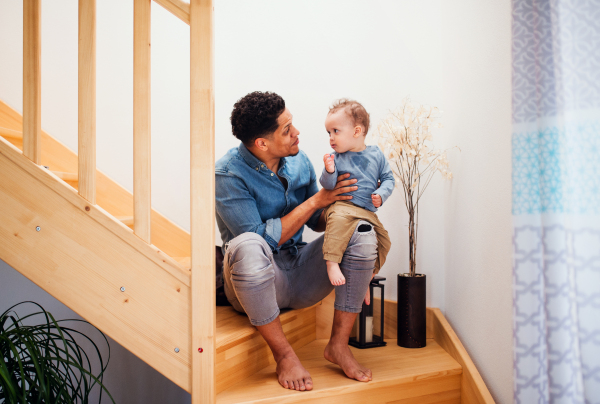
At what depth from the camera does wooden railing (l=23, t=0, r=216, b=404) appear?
115 centimetres

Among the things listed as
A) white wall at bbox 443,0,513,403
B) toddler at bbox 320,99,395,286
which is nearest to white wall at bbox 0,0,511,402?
white wall at bbox 443,0,513,403

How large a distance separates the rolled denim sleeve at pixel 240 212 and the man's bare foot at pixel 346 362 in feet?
1.30

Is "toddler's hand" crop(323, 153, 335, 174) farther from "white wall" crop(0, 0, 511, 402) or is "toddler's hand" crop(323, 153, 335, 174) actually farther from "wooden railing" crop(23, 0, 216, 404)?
"white wall" crop(0, 0, 511, 402)

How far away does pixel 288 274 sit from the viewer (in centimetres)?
155

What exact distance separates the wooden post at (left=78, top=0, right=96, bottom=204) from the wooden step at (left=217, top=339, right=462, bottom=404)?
757 millimetres

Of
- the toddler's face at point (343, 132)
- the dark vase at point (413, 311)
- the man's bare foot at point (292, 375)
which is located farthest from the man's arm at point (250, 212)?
the dark vase at point (413, 311)

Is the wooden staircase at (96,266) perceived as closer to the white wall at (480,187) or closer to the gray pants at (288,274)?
the gray pants at (288,274)

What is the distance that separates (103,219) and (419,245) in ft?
4.24

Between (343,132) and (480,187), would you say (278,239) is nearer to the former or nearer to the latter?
(343,132)

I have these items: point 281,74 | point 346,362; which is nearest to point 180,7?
point 281,74

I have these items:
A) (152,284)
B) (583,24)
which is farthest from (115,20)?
(583,24)

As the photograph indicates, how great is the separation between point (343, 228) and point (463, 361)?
66 cm

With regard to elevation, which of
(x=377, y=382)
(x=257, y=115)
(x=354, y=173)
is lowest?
(x=377, y=382)

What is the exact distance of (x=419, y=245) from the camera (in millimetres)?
1848
